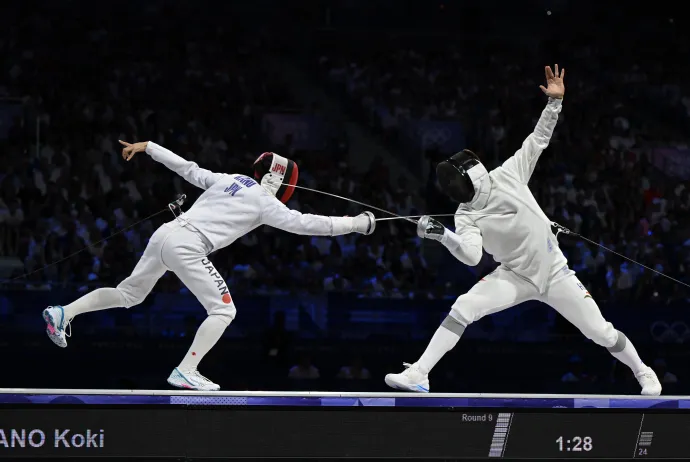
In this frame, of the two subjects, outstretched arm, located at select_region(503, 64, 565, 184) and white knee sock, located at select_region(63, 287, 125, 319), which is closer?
white knee sock, located at select_region(63, 287, 125, 319)

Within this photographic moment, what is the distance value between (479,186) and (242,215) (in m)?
1.23

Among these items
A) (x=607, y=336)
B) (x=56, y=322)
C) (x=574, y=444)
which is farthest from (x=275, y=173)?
(x=574, y=444)

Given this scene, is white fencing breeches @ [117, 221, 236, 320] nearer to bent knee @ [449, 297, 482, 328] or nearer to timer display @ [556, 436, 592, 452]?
bent knee @ [449, 297, 482, 328]

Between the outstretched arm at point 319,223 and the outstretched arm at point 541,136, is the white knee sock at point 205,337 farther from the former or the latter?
the outstretched arm at point 541,136

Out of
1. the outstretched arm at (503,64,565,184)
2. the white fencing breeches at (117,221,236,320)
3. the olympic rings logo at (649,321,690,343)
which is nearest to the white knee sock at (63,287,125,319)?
the white fencing breeches at (117,221,236,320)

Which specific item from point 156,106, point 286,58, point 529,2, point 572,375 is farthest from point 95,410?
point 529,2

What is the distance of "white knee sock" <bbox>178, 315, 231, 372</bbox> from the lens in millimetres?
4617

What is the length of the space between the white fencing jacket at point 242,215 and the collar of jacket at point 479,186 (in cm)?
68

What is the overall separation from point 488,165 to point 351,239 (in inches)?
75.1

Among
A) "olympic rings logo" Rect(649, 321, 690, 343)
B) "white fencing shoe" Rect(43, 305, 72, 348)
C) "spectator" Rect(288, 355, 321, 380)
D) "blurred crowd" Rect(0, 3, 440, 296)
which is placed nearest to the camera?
"white fencing shoe" Rect(43, 305, 72, 348)

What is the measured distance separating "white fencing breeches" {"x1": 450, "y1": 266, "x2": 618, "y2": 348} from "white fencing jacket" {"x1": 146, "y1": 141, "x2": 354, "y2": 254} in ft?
2.47

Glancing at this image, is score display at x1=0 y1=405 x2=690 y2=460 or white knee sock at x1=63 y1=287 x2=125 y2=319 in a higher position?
white knee sock at x1=63 y1=287 x2=125 y2=319

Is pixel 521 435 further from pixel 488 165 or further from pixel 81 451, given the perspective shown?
pixel 488 165

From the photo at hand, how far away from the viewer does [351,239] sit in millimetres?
8266
